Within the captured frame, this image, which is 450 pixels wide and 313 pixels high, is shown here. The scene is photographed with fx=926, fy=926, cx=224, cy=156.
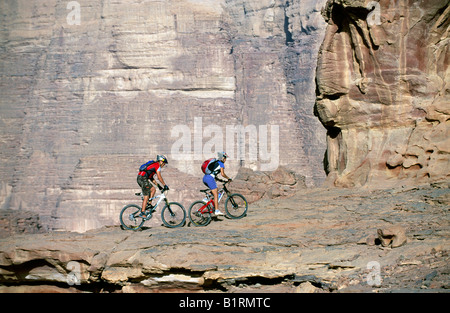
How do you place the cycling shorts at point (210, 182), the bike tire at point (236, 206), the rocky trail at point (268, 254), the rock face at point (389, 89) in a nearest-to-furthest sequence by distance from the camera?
the rocky trail at point (268, 254), the cycling shorts at point (210, 182), the bike tire at point (236, 206), the rock face at point (389, 89)

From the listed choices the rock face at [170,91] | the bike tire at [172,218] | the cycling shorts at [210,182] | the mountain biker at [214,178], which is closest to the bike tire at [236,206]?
the mountain biker at [214,178]

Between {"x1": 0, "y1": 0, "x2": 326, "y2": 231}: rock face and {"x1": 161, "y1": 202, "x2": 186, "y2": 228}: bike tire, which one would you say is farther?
{"x1": 0, "y1": 0, "x2": 326, "y2": 231}: rock face

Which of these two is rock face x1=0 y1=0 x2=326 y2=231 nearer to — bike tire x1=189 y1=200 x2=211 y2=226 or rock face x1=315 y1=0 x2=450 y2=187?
rock face x1=315 y1=0 x2=450 y2=187

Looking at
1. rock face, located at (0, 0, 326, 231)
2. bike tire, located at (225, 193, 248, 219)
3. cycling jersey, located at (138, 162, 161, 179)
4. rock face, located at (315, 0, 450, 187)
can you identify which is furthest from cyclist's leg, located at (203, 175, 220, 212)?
rock face, located at (0, 0, 326, 231)

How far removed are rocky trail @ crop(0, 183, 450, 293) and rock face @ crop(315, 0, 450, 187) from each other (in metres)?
1.64

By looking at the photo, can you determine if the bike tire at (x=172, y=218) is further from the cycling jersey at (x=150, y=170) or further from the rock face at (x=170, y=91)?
the rock face at (x=170, y=91)

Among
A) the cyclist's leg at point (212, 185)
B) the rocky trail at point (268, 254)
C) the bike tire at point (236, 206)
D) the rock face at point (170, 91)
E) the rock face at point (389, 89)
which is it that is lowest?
the rocky trail at point (268, 254)

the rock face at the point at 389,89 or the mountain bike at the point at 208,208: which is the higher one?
the rock face at the point at 389,89

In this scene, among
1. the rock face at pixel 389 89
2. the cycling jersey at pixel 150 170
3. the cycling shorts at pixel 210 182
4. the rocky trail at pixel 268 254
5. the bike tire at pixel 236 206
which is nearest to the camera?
the rocky trail at pixel 268 254

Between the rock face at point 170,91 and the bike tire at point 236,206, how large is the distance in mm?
65476

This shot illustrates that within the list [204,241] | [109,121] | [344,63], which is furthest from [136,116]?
[204,241]

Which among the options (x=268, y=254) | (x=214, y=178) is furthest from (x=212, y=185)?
(x=268, y=254)

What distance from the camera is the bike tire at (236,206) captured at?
69.3 ft

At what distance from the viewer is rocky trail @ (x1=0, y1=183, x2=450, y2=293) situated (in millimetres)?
15914
